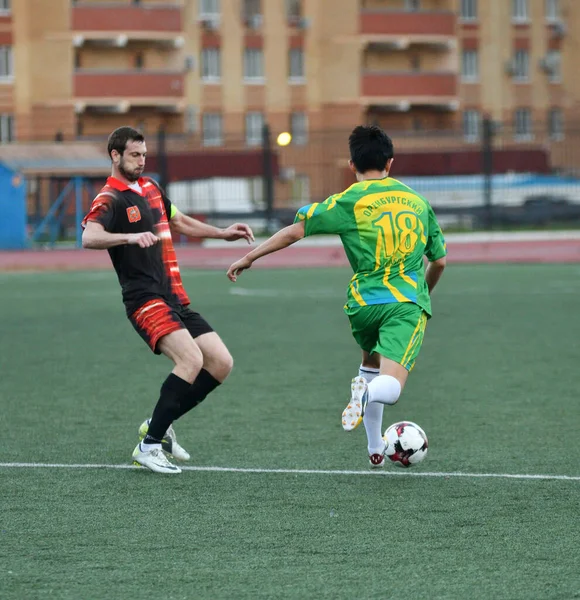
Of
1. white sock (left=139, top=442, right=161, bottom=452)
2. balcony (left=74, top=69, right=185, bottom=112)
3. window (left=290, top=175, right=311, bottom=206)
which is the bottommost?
window (left=290, top=175, right=311, bottom=206)

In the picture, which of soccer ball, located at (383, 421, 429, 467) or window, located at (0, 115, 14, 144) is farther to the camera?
window, located at (0, 115, 14, 144)

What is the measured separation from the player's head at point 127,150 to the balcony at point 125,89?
51.5 metres

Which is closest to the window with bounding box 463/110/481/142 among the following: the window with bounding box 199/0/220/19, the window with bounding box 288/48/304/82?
the window with bounding box 288/48/304/82

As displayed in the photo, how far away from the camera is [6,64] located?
58344 mm

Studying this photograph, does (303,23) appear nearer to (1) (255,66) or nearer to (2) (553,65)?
(1) (255,66)

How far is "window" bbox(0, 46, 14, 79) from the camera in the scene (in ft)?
191

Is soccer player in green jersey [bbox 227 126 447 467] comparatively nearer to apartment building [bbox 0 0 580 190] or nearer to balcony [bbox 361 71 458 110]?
apartment building [bbox 0 0 580 190]

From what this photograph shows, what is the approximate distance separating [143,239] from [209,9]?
56.8 meters

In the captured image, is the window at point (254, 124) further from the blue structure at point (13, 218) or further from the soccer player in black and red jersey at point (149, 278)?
the soccer player in black and red jersey at point (149, 278)

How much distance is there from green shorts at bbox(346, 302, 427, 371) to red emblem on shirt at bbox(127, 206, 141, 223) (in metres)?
1.27

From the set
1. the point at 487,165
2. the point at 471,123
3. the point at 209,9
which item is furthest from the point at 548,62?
the point at 487,165

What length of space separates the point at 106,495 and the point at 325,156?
4360 cm

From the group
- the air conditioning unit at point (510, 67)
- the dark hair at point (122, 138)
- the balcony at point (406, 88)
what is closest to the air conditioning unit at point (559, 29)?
the air conditioning unit at point (510, 67)

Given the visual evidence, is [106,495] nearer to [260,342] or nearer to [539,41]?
[260,342]
